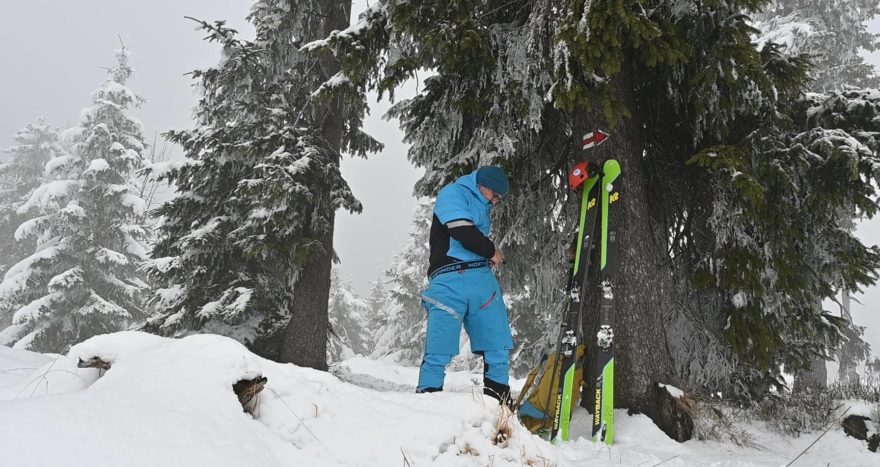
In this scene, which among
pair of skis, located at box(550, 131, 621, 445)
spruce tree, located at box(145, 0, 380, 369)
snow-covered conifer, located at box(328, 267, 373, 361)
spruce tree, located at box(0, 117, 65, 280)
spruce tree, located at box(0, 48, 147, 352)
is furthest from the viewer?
snow-covered conifer, located at box(328, 267, 373, 361)

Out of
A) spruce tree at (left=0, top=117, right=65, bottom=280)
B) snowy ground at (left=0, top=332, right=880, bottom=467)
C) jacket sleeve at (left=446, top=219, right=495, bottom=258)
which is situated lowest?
snowy ground at (left=0, top=332, right=880, bottom=467)

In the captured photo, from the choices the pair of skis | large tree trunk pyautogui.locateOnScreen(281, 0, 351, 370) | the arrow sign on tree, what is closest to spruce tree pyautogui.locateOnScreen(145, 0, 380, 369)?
large tree trunk pyautogui.locateOnScreen(281, 0, 351, 370)

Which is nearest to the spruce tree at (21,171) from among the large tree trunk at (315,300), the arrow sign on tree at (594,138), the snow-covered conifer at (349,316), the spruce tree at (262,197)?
the snow-covered conifer at (349,316)

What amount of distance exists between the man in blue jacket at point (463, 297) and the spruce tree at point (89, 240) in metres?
21.5

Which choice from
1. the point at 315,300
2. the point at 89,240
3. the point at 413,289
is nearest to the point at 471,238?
the point at 315,300

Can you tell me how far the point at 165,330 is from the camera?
31.3 feet

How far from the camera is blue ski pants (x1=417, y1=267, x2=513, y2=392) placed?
12.7 ft

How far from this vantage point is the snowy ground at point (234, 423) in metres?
1.61

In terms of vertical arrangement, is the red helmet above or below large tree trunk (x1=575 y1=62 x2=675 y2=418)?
above

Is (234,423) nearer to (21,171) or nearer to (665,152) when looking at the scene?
(665,152)

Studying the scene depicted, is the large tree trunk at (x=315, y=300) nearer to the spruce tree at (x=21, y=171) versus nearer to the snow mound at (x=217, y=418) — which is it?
the snow mound at (x=217, y=418)

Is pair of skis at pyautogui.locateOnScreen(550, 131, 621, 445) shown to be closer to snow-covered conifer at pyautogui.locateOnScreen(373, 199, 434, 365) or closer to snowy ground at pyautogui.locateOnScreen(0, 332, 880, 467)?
snowy ground at pyautogui.locateOnScreen(0, 332, 880, 467)

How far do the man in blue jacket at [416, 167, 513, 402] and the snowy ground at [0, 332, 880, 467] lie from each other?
92 centimetres

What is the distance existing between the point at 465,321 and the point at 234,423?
2.33 m
